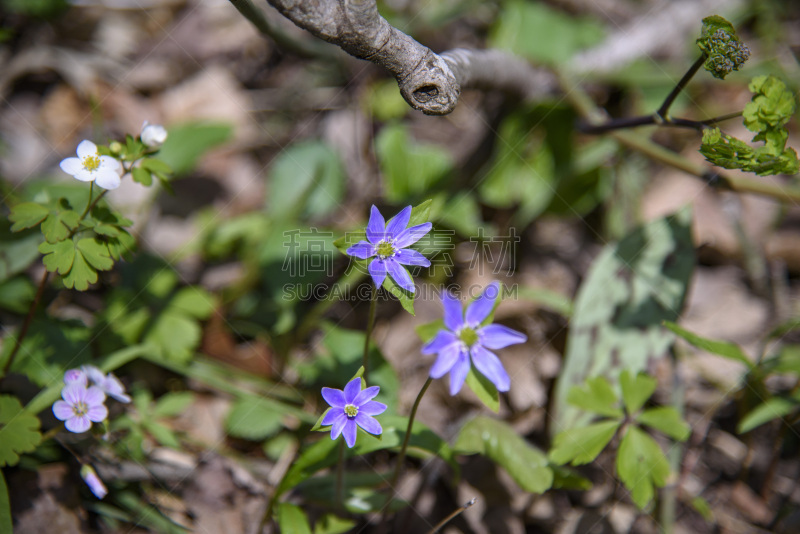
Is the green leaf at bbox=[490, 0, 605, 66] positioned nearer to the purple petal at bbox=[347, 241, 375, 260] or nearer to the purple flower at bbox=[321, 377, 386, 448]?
the purple petal at bbox=[347, 241, 375, 260]

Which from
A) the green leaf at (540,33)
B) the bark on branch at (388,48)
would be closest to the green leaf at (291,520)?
the bark on branch at (388,48)

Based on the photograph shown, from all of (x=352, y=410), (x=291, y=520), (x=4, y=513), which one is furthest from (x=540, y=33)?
(x=4, y=513)

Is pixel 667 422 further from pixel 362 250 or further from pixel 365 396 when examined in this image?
pixel 362 250

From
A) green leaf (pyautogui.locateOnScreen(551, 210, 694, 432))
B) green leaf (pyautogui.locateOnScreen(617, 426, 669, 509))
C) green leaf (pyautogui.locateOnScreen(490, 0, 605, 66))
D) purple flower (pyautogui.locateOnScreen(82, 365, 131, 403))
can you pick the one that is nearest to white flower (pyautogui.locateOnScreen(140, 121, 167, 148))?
purple flower (pyautogui.locateOnScreen(82, 365, 131, 403))

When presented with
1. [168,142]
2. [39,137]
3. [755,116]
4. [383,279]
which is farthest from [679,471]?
[39,137]

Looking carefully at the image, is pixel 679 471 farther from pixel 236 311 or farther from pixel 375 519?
pixel 236 311
